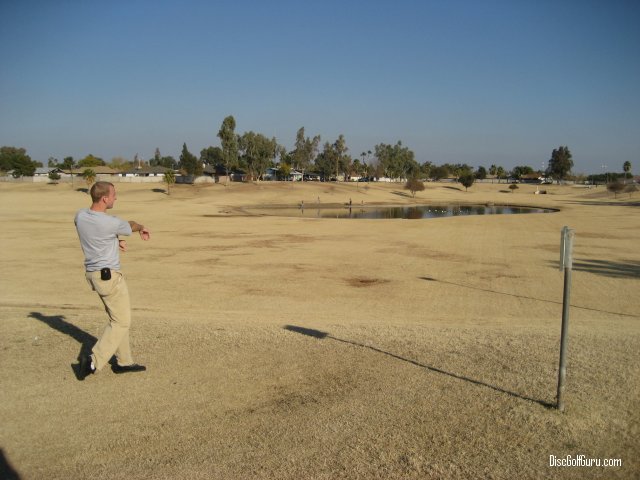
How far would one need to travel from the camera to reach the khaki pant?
255 inches

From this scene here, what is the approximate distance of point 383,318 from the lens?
1101 cm

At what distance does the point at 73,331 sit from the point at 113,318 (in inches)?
99.7

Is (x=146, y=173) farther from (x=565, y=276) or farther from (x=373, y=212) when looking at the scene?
(x=565, y=276)

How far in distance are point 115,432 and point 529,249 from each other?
21849mm

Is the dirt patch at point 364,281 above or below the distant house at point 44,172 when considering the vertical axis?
below

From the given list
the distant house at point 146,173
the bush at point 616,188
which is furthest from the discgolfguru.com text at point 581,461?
the distant house at point 146,173

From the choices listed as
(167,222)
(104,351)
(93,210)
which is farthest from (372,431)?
(167,222)

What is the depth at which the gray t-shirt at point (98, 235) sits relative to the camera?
636cm

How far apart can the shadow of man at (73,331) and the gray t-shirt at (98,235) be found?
1419 millimetres

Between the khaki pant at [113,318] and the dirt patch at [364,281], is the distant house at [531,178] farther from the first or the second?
the khaki pant at [113,318]

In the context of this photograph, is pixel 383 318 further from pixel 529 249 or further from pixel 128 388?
pixel 529 249

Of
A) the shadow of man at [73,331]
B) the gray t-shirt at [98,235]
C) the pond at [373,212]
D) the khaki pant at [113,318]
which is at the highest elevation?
the gray t-shirt at [98,235]

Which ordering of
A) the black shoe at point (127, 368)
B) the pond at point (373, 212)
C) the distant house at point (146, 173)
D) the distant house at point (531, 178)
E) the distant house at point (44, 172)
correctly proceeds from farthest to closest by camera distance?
the distant house at point (531, 178)
the distant house at point (146, 173)
the distant house at point (44, 172)
the pond at point (373, 212)
the black shoe at point (127, 368)

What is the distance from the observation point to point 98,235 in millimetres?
6367
